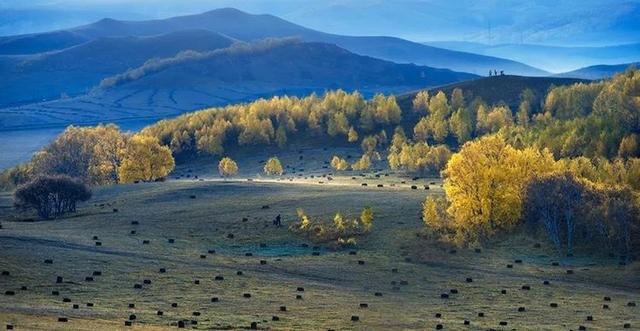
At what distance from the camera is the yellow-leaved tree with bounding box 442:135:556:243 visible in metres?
103

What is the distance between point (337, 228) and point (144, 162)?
268 feet

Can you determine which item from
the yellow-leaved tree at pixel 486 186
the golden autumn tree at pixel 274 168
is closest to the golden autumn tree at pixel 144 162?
the golden autumn tree at pixel 274 168

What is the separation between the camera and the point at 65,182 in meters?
118

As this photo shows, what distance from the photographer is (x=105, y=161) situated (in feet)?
625

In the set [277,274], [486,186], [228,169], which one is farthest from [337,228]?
[228,169]

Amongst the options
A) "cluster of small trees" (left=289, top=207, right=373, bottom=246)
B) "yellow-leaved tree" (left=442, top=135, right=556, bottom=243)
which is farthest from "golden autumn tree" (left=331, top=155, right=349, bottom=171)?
"cluster of small trees" (left=289, top=207, right=373, bottom=246)

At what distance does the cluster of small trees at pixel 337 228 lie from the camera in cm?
9831

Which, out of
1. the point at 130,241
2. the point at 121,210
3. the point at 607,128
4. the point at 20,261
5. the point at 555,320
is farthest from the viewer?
the point at 607,128

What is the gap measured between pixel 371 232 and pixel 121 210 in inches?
1255

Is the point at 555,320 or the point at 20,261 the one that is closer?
the point at 555,320

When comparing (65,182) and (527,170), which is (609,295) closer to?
(527,170)

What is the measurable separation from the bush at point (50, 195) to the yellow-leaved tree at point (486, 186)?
45.4 metres

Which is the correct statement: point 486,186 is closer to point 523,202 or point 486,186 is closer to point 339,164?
point 523,202

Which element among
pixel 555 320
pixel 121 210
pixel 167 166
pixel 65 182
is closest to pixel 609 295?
pixel 555 320
